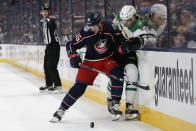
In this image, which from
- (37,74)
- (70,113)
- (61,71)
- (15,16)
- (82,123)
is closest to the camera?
(82,123)

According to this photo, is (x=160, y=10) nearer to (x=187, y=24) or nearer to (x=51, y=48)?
(x=187, y=24)

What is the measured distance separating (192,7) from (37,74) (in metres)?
8.36

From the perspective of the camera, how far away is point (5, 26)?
19766 millimetres

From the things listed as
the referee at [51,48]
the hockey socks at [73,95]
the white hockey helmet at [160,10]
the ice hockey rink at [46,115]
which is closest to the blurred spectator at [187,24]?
the white hockey helmet at [160,10]

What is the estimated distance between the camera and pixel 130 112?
205 inches

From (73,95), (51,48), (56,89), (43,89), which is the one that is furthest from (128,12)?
(43,89)

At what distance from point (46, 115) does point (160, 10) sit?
202cm

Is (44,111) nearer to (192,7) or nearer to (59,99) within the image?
(59,99)

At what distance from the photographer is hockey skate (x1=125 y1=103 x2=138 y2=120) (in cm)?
520

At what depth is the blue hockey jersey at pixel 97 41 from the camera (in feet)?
17.0

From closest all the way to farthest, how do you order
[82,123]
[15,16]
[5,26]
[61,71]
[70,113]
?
[82,123]
[70,113]
[61,71]
[15,16]
[5,26]

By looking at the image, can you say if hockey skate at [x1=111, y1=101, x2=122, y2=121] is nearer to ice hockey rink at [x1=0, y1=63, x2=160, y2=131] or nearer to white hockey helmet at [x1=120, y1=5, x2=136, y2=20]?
ice hockey rink at [x1=0, y1=63, x2=160, y2=131]

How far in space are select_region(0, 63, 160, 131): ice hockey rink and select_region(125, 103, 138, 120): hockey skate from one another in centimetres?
6

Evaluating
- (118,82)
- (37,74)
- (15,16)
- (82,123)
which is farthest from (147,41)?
(15,16)
